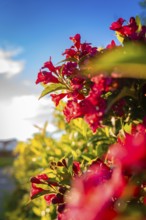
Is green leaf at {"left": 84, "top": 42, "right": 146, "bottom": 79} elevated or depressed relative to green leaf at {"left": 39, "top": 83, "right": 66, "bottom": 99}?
depressed

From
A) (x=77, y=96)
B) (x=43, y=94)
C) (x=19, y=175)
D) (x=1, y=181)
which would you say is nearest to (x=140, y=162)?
(x=77, y=96)

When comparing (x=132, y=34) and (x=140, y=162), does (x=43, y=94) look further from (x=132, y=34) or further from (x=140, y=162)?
(x=140, y=162)

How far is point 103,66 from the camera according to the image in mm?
634

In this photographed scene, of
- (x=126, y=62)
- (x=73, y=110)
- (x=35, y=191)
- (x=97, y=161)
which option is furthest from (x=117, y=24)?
(x=126, y=62)

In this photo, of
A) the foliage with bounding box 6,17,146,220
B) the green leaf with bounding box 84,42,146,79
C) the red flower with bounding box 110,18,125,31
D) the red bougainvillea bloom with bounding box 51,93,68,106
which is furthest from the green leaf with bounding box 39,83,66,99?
the green leaf with bounding box 84,42,146,79

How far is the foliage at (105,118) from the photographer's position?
0.64 m

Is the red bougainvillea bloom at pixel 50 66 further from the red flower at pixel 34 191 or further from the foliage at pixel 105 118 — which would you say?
the red flower at pixel 34 191

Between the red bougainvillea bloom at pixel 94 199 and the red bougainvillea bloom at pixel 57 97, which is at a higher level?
the red bougainvillea bloom at pixel 57 97

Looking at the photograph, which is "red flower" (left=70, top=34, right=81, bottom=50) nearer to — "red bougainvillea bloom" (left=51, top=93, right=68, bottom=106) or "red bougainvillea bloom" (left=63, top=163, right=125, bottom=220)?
"red bougainvillea bloom" (left=51, top=93, right=68, bottom=106)

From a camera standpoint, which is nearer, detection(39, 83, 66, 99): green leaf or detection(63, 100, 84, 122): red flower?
detection(63, 100, 84, 122): red flower

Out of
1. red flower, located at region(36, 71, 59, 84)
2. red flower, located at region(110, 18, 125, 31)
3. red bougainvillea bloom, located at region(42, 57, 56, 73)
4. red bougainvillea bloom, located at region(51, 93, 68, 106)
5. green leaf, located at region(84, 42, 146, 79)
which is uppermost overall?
red flower, located at region(110, 18, 125, 31)

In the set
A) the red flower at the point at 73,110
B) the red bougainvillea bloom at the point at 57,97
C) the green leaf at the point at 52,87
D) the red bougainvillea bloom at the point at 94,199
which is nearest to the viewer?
the red bougainvillea bloom at the point at 94,199

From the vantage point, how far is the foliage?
25.1 inches

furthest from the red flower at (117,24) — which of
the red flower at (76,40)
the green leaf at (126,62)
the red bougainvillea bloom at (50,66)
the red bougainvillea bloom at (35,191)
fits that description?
the green leaf at (126,62)
